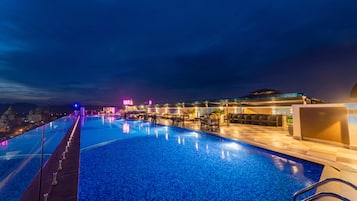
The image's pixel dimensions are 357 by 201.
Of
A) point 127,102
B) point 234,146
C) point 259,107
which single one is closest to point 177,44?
point 259,107

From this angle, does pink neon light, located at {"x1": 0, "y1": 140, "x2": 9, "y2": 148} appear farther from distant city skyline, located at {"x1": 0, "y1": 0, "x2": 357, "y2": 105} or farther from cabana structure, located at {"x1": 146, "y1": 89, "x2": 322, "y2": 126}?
cabana structure, located at {"x1": 146, "y1": 89, "x2": 322, "y2": 126}

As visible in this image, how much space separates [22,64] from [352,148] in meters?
26.2

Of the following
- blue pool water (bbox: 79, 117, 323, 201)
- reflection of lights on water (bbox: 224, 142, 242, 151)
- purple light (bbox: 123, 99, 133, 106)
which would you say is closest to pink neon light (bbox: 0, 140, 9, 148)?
blue pool water (bbox: 79, 117, 323, 201)

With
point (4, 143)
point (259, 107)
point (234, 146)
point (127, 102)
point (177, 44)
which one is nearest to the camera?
point (4, 143)

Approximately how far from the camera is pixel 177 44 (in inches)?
704

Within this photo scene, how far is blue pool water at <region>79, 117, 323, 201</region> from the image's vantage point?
266 cm

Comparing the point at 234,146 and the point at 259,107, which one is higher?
the point at 259,107

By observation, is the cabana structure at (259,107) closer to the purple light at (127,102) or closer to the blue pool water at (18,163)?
the blue pool water at (18,163)

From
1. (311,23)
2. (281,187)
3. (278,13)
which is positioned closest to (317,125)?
(281,187)

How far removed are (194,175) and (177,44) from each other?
16392 mm

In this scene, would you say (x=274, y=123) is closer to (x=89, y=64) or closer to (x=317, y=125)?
(x=317, y=125)

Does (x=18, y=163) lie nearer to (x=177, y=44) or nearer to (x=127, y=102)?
(x=177, y=44)

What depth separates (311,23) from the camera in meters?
12.5

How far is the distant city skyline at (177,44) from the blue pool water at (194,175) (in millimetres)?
4070
